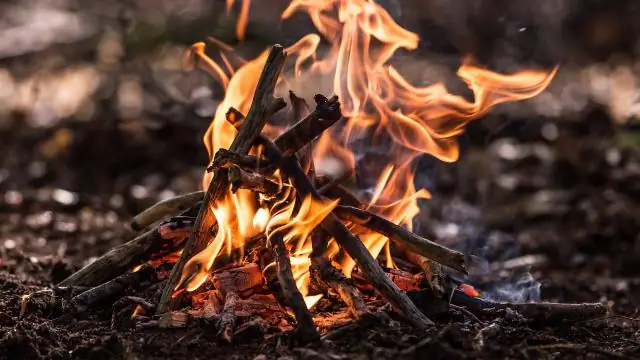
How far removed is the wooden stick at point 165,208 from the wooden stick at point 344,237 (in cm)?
73

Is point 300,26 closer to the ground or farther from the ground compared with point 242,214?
farther from the ground

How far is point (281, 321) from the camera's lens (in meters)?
3.37

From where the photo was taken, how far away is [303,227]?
3469mm

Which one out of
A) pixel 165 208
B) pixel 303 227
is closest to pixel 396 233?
pixel 303 227

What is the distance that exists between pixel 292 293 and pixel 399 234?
655mm

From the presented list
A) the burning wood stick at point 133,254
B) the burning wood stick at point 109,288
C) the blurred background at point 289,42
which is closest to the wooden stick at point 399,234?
the burning wood stick at point 133,254

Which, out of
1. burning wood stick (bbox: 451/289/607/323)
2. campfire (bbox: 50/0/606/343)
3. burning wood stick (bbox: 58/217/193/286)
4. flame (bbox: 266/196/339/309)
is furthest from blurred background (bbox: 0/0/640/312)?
flame (bbox: 266/196/339/309)

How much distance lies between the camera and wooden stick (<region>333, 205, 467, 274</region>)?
345 centimetres

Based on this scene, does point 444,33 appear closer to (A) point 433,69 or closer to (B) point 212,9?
(A) point 433,69

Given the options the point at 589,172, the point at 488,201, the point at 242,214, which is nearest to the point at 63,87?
the point at 488,201

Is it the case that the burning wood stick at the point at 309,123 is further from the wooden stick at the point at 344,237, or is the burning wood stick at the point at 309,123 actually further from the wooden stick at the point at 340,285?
the wooden stick at the point at 340,285

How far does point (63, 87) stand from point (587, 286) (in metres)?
7.42

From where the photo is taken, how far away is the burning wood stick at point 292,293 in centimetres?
307

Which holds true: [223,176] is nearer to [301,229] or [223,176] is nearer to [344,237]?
[301,229]
